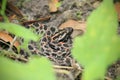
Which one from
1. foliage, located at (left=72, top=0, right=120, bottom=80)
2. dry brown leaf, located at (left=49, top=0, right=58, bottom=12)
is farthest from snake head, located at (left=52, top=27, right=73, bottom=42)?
foliage, located at (left=72, top=0, right=120, bottom=80)

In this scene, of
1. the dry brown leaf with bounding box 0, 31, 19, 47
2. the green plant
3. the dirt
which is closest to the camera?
the green plant

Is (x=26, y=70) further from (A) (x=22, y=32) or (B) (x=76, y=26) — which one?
(B) (x=76, y=26)

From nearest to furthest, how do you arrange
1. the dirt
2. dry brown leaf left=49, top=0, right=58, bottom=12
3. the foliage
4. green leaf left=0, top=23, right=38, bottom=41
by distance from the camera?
the foliage
green leaf left=0, top=23, right=38, bottom=41
the dirt
dry brown leaf left=49, top=0, right=58, bottom=12

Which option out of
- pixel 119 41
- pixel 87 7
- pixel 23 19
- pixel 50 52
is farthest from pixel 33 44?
pixel 119 41

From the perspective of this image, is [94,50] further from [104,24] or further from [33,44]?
[33,44]

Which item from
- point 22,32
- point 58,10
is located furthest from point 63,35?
point 22,32

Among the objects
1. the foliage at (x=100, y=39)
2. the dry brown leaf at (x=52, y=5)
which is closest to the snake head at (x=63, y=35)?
the dry brown leaf at (x=52, y=5)

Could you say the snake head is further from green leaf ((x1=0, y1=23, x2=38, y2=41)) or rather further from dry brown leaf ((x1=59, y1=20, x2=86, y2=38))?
green leaf ((x1=0, y1=23, x2=38, y2=41))
